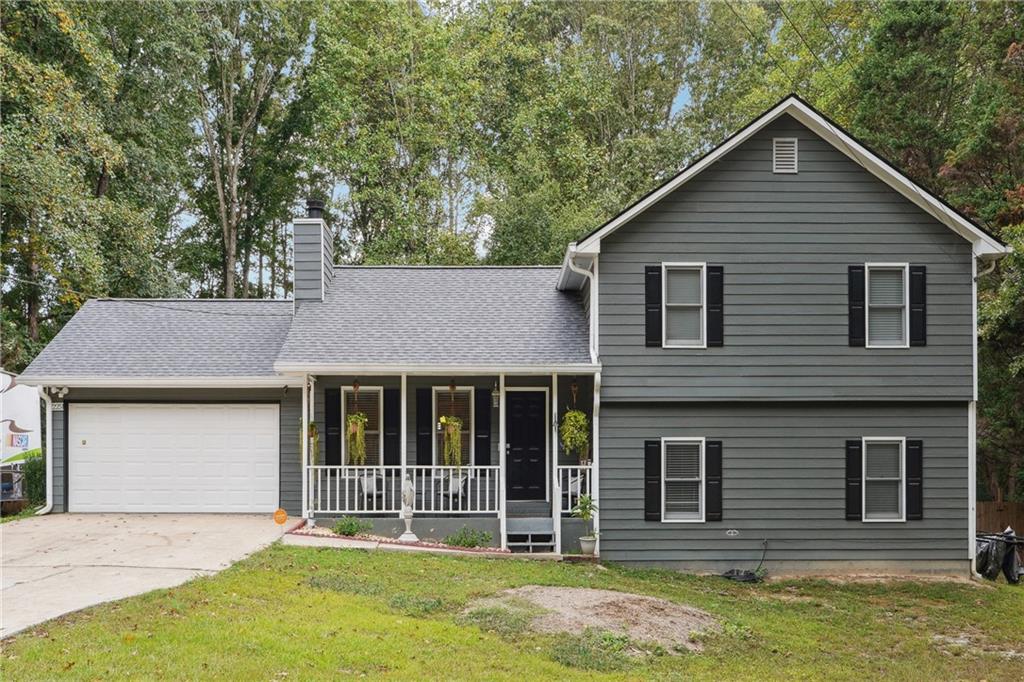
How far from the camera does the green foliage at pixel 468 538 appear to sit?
11.5m

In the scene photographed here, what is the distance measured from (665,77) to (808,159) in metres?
18.9

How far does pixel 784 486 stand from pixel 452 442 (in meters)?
5.40

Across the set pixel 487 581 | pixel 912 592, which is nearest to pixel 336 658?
pixel 487 581

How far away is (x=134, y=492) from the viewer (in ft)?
43.5

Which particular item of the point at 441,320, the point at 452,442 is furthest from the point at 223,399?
the point at 452,442

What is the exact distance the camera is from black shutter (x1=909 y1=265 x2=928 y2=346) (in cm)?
1156

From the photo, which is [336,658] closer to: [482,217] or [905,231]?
[905,231]

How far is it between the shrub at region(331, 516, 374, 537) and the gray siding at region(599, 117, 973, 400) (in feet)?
14.7

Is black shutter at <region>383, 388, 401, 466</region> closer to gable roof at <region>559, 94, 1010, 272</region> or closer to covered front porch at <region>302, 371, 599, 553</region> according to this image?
covered front porch at <region>302, 371, 599, 553</region>

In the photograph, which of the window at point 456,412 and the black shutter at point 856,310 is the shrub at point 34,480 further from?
the black shutter at point 856,310

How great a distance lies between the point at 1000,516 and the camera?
1630cm

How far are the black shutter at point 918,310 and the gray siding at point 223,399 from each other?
1047 centimetres

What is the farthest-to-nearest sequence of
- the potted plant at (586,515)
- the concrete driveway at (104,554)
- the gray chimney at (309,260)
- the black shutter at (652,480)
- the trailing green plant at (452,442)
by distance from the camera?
the gray chimney at (309,260), the trailing green plant at (452,442), the black shutter at (652,480), the potted plant at (586,515), the concrete driveway at (104,554)

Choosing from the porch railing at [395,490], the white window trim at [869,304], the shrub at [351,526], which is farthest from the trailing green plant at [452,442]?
the white window trim at [869,304]
